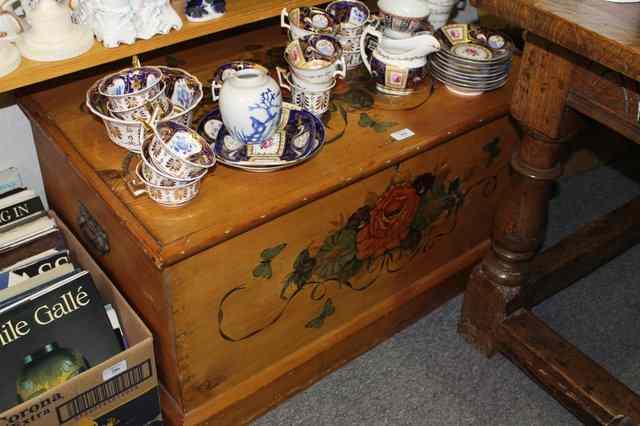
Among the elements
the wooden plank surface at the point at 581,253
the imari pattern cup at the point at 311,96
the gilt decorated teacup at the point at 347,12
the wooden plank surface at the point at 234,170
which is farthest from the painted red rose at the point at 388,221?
the gilt decorated teacup at the point at 347,12

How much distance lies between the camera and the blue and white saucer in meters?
1.28

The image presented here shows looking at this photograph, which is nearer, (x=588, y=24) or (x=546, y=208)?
(x=588, y=24)

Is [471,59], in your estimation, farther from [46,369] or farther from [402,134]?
[46,369]

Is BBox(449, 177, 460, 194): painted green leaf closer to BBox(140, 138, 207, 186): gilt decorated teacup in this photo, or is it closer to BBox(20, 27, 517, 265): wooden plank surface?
BBox(20, 27, 517, 265): wooden plank surface

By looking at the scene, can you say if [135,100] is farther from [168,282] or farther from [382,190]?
[382,190]

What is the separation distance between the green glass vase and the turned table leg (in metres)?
0.85

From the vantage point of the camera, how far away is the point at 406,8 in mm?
1502

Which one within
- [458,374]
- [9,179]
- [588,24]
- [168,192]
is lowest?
[458,374]

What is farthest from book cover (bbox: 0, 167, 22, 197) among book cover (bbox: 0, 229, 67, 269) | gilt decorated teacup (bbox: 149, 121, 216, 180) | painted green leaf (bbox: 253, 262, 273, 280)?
painted green leaf (bbox: 253, 262, 273, 280)

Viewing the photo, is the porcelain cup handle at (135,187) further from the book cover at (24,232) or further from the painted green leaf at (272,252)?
the book cover at (24,232)

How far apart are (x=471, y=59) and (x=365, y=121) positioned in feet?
0.88

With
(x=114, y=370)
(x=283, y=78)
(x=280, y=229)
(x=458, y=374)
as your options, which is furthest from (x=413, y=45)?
(x=114, y=370)

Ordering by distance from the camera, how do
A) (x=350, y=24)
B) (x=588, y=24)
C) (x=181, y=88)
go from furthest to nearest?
(x=350, y=24) → (x=181, y=88) → (x=588, y=24)

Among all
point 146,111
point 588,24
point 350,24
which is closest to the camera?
point 588,24
